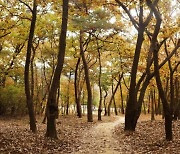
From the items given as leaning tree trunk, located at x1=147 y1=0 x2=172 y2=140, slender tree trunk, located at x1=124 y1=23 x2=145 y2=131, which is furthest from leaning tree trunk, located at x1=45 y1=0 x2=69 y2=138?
slender tree trunk, located at x1=124 y1=23 x2=145 y2=131

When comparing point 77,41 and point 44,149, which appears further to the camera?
point 77,41

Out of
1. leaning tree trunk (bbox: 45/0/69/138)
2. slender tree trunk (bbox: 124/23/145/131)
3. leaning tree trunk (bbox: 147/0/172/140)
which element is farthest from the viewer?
slender tree trunk (bbox: 124/23/145/131)

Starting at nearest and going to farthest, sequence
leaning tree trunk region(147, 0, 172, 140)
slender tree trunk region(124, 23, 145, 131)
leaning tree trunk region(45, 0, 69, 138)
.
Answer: leaning tree trunk region(147, 0, 172, 140) → leaning tree trunk region(45, 0, 69, 138) → slender tree trunk region(124, 23, 145, 131)

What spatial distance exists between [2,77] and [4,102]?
2613 mm

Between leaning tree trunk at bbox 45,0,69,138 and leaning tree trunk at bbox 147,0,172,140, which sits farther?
leaning tree trunk at bbox 45,0,69,138

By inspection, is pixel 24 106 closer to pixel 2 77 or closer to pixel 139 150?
pixel 2 77

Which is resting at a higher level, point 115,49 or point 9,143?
point 115,49

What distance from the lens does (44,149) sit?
37.5 ft

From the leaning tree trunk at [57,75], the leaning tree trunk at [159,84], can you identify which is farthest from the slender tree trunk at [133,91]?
the leaning tree trunk at [57,75]

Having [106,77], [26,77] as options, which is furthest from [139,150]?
[106,77]

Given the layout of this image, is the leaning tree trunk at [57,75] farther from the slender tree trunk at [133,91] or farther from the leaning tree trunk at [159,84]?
the slender tree trunk at [133,91]

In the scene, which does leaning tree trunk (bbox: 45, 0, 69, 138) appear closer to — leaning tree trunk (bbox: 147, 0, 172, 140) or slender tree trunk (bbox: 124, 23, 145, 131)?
leaning tree trunk (bbox: 147, 0, 172, 140)

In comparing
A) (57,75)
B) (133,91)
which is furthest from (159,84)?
(57,75)

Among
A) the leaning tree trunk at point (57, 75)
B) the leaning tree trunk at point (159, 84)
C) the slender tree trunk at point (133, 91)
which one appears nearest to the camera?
the leaning tree trunk at point (159, 84)
